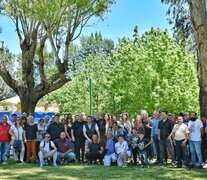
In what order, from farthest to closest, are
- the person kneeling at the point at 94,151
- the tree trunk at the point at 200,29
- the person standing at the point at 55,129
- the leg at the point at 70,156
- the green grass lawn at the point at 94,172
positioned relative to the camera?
the person standing at the point at 55,129
the leg at the point at 70,156
the person kneeling at the point at 94,151
the tree trunk at the point at 200,29
the green grass lawn at the point at 94,172

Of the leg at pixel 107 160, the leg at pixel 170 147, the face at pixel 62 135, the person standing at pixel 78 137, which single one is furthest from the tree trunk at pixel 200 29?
the face at pixel 62 135

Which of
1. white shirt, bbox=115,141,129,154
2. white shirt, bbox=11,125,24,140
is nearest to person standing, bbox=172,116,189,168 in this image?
white shirt, bbox=115,141,129,154

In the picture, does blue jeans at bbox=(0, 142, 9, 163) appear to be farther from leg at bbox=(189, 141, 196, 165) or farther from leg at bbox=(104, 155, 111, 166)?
leg at bbox=(189, 141, 196, 165)

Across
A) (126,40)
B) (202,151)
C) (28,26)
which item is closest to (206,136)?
(202,151)

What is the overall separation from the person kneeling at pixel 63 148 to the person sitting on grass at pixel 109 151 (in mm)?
1347

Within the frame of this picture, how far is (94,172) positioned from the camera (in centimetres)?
1271

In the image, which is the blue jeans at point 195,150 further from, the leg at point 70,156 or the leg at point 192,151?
the leg at point 70,156

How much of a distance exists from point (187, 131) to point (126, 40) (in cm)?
1970

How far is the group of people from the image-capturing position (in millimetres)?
13602

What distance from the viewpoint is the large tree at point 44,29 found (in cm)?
1922

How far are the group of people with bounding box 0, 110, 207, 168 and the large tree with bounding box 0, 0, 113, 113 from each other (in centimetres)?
451

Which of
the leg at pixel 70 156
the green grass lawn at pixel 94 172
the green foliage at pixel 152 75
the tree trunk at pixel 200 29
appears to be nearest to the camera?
the green grass lawn at pixel 94 172

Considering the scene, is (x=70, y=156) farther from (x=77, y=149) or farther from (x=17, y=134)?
(x=17, y=134)

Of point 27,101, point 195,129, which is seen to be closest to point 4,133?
point 27,101
